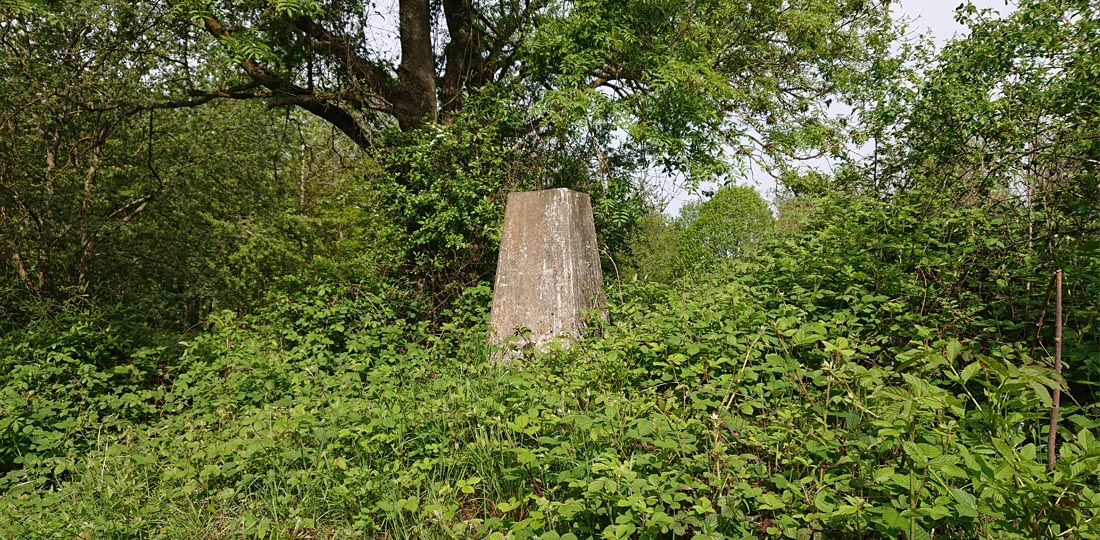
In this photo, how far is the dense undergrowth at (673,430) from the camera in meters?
2.05

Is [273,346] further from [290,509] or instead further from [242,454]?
[290,509]

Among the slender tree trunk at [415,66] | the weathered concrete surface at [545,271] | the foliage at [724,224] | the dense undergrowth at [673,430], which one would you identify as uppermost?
the slender tree trunk at [415,66]

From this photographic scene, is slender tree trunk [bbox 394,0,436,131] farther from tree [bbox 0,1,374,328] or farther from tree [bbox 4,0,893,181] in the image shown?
tree [bbox 0,1,374,328]

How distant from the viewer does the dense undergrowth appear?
205 cm

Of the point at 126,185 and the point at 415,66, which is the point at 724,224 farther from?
the point at 126,185

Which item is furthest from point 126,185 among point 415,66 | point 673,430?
point 673,430

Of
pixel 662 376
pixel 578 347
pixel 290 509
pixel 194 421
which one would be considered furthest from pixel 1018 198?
pixel 194 421

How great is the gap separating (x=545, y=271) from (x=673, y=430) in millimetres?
2729

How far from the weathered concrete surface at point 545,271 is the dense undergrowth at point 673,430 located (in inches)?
12.0

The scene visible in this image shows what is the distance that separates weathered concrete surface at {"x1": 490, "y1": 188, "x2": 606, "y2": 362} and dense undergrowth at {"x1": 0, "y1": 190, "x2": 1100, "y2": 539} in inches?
12.0

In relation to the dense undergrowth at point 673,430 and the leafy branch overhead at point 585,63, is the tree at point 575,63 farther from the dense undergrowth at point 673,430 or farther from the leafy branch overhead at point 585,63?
the dense undergrowth at point 673,430

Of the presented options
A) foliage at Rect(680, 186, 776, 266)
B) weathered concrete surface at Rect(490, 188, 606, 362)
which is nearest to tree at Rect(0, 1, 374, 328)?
weathered concrete surface at Rect(490, 188, 606, 362)

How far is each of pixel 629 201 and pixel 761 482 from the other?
5410 mm

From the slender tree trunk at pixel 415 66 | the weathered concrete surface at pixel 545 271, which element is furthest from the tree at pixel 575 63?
the weathered concrete surface at pixel 545 271
